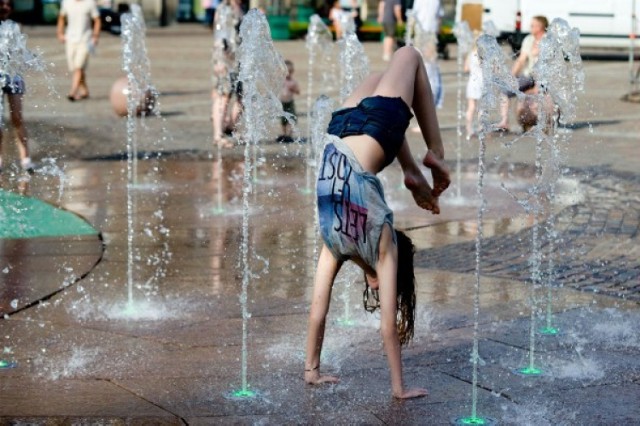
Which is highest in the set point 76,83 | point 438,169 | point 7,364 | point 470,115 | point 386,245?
point 438,169

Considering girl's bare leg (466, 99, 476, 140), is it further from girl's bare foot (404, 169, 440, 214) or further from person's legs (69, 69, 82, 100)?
girl's bare foot (404, 169, 440, 214)

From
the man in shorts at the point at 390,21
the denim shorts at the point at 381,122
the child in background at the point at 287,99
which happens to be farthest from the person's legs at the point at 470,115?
the man in shorts at the point at 390,21

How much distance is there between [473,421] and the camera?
5273 millimetres

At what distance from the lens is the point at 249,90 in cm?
670

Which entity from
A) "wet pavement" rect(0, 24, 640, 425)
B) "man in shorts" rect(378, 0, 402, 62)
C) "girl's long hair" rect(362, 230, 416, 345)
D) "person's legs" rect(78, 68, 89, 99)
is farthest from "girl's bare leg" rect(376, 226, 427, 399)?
"man in shorts" rect(378, 0, 402, 62)

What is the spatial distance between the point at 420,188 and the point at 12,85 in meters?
6.59

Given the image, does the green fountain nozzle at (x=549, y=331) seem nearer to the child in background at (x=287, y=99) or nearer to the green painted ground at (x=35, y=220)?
the green painted ground at (x=35, y=220)

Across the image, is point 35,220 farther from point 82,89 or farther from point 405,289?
point 82,89

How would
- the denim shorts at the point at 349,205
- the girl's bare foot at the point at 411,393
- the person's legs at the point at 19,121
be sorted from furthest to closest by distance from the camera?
the person's legs at the point at 19,121, the girl's bare foot at the point at 411,393, the denim shorts at the point at 349,205

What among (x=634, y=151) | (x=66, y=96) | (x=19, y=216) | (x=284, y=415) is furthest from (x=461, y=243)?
(x=66, y=96)

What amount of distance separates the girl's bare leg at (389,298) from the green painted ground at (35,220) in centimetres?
431

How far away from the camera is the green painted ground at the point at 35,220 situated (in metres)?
9.36

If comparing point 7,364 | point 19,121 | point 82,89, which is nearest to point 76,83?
point 82,89

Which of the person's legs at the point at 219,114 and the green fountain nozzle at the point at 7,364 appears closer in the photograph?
the green fountain nozzle at the point at 7,364
